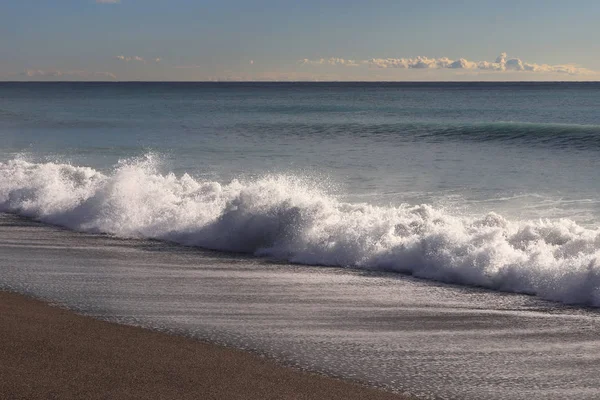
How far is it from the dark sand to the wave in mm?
4316

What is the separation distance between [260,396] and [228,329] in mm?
1979

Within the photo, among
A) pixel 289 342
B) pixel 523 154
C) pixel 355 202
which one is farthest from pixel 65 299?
pixel 523 154

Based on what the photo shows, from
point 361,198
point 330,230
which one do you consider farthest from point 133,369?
point 361,198

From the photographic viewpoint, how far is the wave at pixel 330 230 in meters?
10.4

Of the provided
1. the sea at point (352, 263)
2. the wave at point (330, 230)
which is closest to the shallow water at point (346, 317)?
the sea at point (352, 263)

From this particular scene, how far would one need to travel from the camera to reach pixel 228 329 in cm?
793

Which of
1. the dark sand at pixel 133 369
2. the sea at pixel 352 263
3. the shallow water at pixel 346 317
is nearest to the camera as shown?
the dark sand at pixel 133 369

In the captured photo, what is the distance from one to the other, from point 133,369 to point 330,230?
21.7 feet

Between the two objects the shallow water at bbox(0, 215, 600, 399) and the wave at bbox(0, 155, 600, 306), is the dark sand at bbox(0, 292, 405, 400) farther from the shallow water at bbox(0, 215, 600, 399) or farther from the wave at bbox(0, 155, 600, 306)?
the wave at bbox(0, 155, 600, 306)

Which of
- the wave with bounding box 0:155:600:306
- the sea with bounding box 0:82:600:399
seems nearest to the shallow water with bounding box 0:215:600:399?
the sea with bounding box 0:82:600:399

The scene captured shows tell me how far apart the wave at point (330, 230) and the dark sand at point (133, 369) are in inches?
170

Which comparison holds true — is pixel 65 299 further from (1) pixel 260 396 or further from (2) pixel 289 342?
(1) pixel 260 396

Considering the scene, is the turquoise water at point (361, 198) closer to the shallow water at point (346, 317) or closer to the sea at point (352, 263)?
the sea at point (352, 263)

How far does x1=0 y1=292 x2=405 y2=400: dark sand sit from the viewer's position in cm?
598
